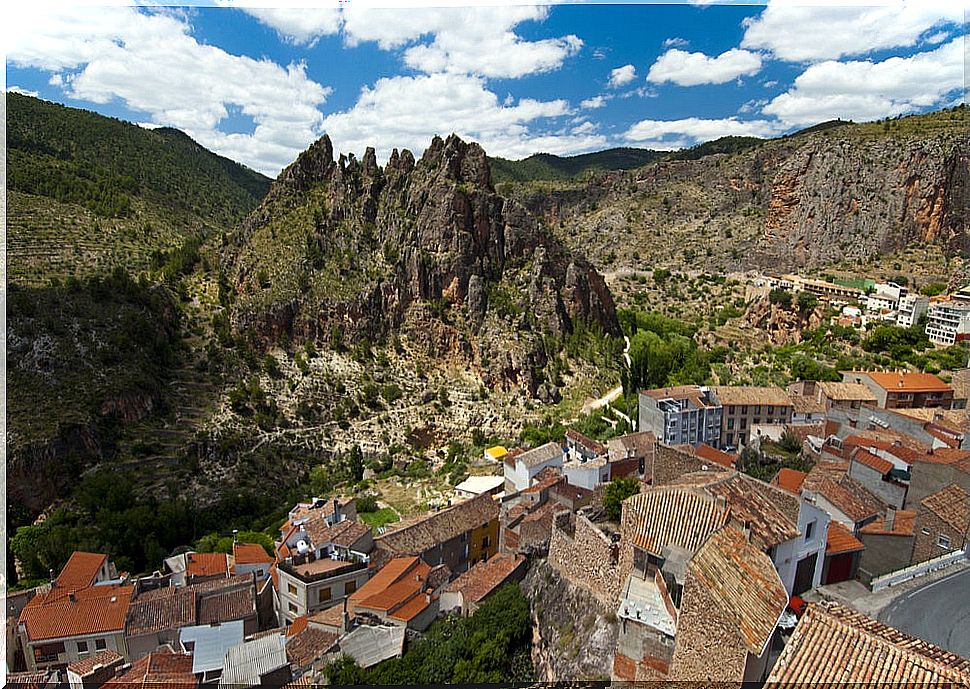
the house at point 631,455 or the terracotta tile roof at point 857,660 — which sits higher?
the terracotta tile roof at point 857,660

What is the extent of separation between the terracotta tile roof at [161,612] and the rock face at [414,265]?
11.8 meters

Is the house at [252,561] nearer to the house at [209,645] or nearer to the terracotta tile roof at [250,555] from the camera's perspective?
the terracotta tile roof at [250,555]

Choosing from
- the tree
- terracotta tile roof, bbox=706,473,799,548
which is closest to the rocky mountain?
the tree

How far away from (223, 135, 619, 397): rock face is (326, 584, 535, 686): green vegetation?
13817mm

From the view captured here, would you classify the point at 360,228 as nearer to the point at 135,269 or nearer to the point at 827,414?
the point at 135,269

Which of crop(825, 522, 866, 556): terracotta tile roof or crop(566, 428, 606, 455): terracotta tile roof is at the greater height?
crop(825, 522, 866, 556): terracotta tile roof

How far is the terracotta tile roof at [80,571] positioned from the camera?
9055 millimetres

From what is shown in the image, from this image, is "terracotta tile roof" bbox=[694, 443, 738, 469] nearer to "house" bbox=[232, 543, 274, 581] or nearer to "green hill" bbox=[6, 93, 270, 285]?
"house" bbox=[232, 543, 274, 581]

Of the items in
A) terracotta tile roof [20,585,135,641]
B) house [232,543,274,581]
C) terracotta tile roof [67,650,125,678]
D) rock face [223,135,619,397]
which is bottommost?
house [232,543,274,581]

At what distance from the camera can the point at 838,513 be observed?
642cm

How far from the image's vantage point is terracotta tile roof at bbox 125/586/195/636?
26.1 feet

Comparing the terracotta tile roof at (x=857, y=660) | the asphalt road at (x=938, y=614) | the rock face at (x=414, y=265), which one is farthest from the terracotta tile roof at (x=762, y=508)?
the rock face at (x=414, y=265)

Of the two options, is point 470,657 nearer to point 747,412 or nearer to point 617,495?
point 617,495

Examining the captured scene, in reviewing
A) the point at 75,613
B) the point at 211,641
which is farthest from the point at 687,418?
the point at 75,613
